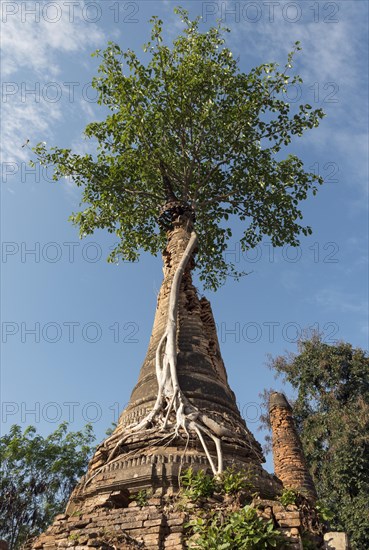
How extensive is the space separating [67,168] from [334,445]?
41.9 feet

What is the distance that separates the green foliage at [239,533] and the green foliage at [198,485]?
1.33 ft

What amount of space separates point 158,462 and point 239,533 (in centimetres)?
140

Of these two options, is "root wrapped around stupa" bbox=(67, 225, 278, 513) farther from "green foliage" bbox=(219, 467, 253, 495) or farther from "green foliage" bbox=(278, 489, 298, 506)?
"green foliage" bbox=(278, 489, 298, 506)

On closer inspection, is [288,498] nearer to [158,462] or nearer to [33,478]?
[158,462]

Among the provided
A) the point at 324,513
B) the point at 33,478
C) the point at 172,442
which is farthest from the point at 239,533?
the point at 33,478

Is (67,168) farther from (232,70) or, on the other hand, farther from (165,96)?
(232,70)

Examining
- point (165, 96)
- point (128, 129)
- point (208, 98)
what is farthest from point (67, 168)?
point (208, 98)

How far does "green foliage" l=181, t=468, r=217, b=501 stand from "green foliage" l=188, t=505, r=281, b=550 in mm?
405

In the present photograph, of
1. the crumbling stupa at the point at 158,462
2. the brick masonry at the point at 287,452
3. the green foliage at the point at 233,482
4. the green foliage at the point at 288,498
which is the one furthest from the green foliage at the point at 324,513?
the brick masonry at the point at 287,452

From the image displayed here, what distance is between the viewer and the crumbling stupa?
4.45m

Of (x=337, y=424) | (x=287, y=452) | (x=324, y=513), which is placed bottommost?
(x=324, y=513)

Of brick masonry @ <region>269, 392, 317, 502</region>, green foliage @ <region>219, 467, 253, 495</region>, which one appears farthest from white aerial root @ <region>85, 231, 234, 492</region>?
brick masonry @ <region>269, 392, 317, 502</region>

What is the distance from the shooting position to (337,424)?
58.7ft

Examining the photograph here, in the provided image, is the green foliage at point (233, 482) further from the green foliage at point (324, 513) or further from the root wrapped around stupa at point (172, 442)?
the green foliage at point (324, 513)
